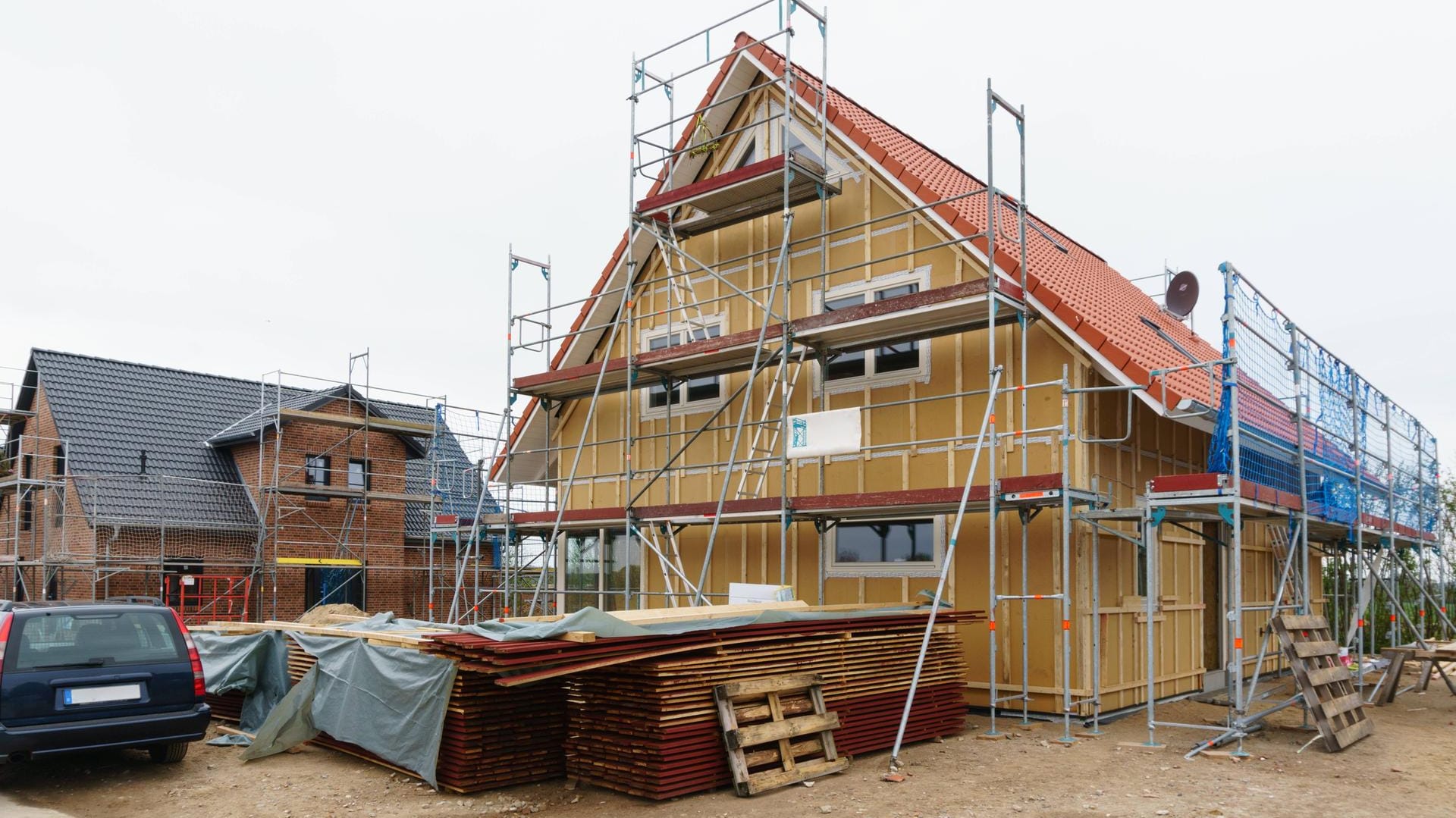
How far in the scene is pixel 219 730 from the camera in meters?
11.9

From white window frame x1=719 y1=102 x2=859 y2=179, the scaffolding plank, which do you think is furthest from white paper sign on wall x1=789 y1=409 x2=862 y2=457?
the scaffolding plank

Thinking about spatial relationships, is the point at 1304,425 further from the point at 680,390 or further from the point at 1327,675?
the point at 680,390

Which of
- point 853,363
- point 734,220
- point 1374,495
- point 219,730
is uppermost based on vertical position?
point 734,220

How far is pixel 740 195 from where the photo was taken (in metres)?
15.2

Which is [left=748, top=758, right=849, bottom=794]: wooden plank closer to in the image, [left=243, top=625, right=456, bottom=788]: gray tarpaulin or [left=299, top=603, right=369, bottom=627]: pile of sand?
[left=243, top=625, right=456, bottom=788]: gray tarpaulin

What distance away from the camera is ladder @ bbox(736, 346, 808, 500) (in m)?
14.3

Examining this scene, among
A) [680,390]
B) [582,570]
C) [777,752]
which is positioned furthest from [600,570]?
[777,752]

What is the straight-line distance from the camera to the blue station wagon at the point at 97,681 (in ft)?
29.7

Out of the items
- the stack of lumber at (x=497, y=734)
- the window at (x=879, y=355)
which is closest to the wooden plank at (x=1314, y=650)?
the window at (x=879, y=355)

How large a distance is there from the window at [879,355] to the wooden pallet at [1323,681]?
4694 mm

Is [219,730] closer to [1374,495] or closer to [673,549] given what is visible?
[673,549]

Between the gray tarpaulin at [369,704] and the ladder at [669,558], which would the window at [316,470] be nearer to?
the ladder at [669,558]

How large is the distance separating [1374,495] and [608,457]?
10.8m

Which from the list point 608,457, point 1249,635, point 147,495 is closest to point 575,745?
point 608,457
